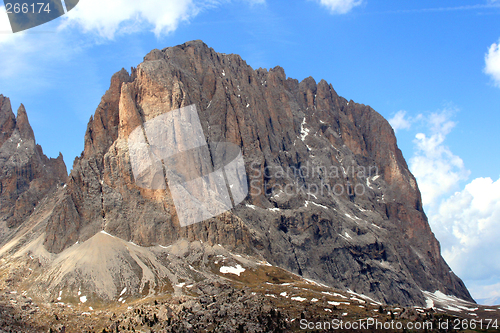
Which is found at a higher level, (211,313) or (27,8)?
(27,8)

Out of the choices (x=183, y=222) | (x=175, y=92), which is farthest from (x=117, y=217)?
(x=175, y=92)

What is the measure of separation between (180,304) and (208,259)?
1420 inches

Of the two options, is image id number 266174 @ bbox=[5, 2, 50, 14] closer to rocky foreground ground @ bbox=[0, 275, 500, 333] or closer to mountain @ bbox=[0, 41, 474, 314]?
rocky foreground ground @ bbox=[0, 275, 500, 333]

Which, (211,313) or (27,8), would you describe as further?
(211,313)

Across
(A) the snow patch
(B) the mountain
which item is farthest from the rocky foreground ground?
(A) the snow patch
